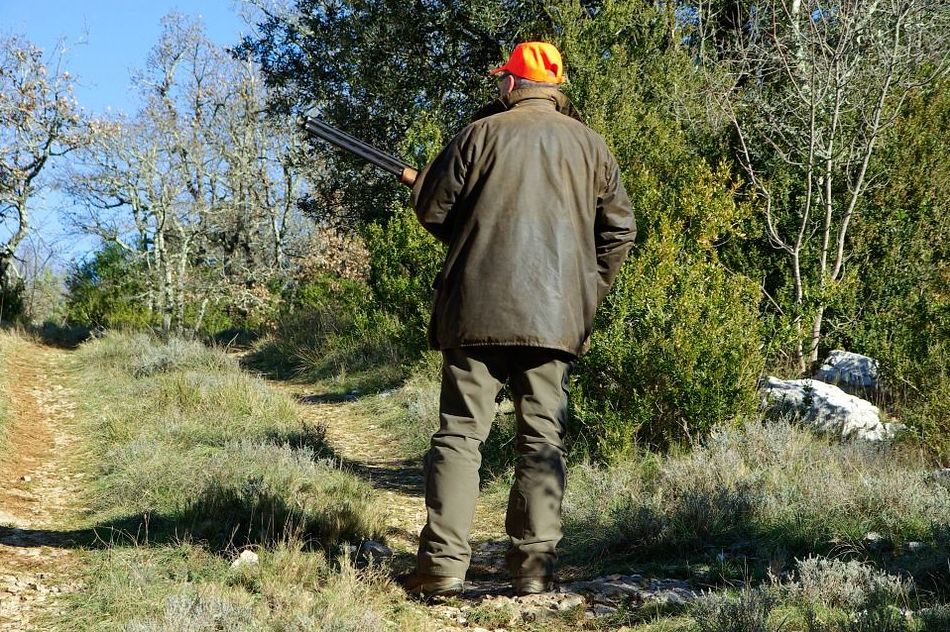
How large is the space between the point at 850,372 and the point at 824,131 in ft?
8.64

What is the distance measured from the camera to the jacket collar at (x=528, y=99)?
159 inches

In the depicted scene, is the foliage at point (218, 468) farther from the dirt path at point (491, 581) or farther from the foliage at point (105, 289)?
the foliage at point (105, 289)

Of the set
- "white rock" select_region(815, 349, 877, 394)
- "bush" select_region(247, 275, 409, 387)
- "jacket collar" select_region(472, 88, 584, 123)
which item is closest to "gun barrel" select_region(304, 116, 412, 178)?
"jacket collar" select_region(472, 88, 584, 123)

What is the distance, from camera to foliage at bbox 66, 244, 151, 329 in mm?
20109

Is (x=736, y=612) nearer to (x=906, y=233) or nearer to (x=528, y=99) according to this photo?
(x=528, y=99)

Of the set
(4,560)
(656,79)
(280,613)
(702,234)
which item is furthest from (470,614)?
(656,79)

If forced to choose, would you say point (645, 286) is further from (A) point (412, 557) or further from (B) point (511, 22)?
(B) point (511, 22)

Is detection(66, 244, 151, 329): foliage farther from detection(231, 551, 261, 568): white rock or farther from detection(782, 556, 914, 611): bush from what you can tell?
detection(782, 556, 914, 611): bush

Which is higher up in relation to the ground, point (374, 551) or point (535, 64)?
point (535, 64)

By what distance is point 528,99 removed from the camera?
13.2ft

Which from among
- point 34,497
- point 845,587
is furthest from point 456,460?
point 34,497

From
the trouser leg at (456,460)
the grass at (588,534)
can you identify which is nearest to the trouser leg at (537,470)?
the trouser leg at (456,460)

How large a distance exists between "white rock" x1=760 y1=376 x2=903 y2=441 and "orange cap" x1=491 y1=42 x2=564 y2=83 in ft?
11.5

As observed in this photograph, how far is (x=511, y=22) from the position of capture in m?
12.6
